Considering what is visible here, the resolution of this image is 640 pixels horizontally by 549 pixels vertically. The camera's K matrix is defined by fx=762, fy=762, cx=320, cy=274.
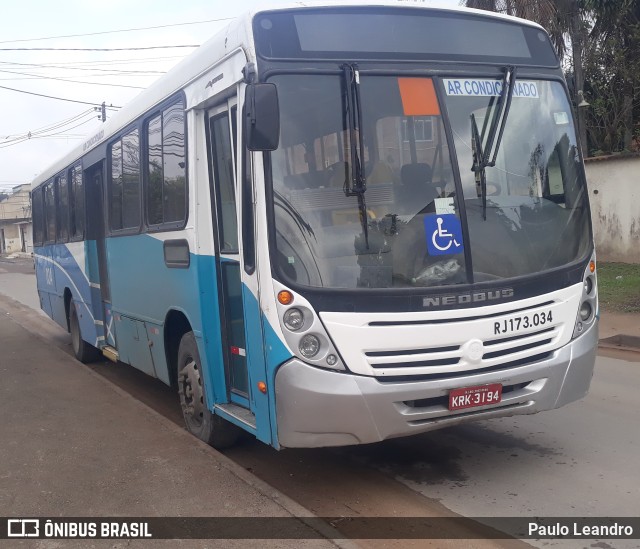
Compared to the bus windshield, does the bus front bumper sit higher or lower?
lower

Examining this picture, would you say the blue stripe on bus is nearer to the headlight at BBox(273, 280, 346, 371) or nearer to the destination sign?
the headlight at BBox(273, 280, 346, 371)

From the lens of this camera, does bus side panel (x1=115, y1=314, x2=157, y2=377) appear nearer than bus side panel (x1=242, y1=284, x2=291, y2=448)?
No

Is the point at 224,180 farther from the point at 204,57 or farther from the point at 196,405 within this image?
the point at 196,405

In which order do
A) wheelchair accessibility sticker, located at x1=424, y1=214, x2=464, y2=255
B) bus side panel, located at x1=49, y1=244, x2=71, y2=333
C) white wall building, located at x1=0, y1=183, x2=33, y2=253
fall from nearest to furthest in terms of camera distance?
wheelchair accessibility sticker, located at x1=424, y1=214, x2=464, y2=255 → bus side panel, located at x1=49, y1=244, x2=71, y2=333 → white wall building, located at x1=0, y1=183, x2=33, y2=253

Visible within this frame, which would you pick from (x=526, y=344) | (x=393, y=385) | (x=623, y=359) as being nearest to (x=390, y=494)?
(x=393, y=385)

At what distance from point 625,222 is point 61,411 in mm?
14982

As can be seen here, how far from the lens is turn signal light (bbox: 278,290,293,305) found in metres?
4.75

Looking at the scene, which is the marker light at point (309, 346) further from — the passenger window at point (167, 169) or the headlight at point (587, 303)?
the passenger window at point (167, 169)

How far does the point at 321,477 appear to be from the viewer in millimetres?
5719

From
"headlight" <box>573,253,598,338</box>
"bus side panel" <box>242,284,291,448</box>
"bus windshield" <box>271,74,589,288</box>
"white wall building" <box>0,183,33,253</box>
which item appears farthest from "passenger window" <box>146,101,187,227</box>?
"white wall building" <box>0,183,33,253</box>

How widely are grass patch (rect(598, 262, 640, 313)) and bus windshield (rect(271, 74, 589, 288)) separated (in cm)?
924

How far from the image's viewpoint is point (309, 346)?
4742 millimetres

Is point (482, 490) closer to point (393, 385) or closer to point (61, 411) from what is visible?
point (393, 385)

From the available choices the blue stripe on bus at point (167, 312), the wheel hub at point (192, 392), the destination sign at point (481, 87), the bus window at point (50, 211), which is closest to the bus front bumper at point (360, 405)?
the blue stripe on bus at point (167, 312)
